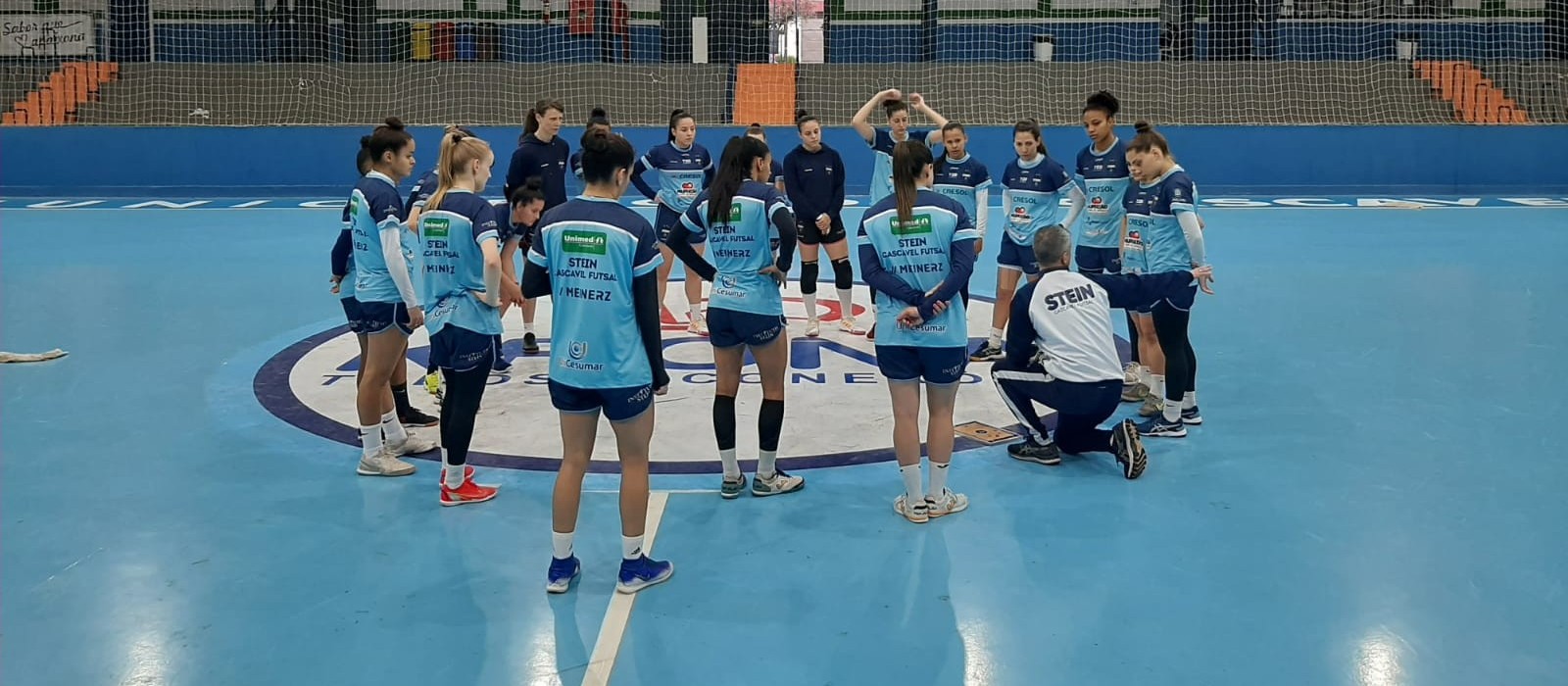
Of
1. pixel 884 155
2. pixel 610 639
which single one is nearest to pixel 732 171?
pixel 610 639

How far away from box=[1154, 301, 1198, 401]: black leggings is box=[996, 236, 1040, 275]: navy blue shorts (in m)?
1.77

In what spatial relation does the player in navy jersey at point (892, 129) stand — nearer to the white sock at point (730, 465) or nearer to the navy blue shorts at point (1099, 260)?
the navy blue shorts at point (1099, 260)

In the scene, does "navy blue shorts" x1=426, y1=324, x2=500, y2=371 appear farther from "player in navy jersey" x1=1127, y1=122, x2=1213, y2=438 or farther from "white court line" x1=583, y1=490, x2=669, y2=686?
"player in navy jersey" x1=1127, y1=122, x2=1213, y2=438

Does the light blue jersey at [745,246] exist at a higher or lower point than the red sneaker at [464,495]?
higher

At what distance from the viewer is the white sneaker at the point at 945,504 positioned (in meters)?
6.00

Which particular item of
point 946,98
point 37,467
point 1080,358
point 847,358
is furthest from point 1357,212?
point 37,467

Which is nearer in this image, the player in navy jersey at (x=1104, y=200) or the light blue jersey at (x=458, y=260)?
the light blue jersey at (x=458, y=260)

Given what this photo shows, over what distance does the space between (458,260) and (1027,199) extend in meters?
4.72

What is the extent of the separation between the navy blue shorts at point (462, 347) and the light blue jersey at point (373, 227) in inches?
23.8

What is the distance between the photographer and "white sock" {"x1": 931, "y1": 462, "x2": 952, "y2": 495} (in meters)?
5.93

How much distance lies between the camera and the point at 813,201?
1008cm

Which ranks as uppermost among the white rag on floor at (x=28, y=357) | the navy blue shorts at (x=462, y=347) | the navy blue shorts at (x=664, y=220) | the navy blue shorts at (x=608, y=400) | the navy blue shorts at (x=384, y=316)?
the navy blue shorts at (x=664, y=220)

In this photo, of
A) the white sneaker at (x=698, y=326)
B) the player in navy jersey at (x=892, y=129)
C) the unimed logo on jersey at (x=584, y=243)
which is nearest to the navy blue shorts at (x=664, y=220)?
the white sneaker at (x=698, y=326)

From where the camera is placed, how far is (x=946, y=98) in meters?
24.6
